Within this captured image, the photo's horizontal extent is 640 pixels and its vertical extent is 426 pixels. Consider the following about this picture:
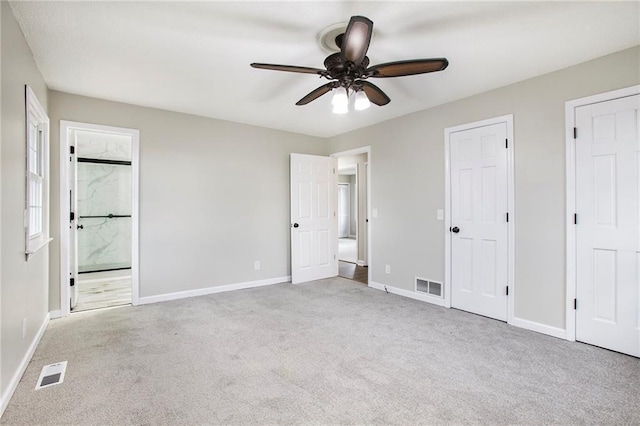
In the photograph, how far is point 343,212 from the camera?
11.5 metres

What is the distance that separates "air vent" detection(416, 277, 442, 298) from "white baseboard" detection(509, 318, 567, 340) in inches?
32.5

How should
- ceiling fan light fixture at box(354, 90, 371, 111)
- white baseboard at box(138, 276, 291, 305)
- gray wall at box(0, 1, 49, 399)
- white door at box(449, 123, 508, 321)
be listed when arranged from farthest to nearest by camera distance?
white baseboard at box(138, 276, 291, 305), white door at box(449, 123, 508, 321), ceiling fan light fixture at box(354, 90, 371, 111), gray wall at box(0, 1, 49, 399)

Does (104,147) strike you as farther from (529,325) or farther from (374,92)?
(529,325)

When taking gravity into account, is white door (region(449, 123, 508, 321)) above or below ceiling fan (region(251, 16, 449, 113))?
below

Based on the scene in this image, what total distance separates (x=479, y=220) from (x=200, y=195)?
3.44 m

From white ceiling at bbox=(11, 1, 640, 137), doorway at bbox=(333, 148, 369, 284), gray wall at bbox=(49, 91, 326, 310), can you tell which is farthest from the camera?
doorway at bbox=(333, 148, 369, 284)

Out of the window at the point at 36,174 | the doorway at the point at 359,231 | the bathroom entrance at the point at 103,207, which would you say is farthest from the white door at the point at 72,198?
the doorway at the point at 359,231

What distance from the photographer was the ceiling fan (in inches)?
69.5

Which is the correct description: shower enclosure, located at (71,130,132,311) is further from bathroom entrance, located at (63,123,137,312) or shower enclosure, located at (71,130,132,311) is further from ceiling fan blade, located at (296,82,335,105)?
ceiling fan blade, located at (296,82,335,105)

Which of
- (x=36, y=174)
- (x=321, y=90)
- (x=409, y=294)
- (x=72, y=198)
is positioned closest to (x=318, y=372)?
(x=321, y=90)

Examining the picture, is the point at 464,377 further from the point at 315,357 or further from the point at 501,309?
the point at 501,309

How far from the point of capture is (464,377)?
7.20ft

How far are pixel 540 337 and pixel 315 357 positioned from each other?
6.73 ft

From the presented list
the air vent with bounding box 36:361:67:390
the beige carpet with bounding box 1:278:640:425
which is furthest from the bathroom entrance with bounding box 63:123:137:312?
the air vent with bounding box 36:361:67:390
